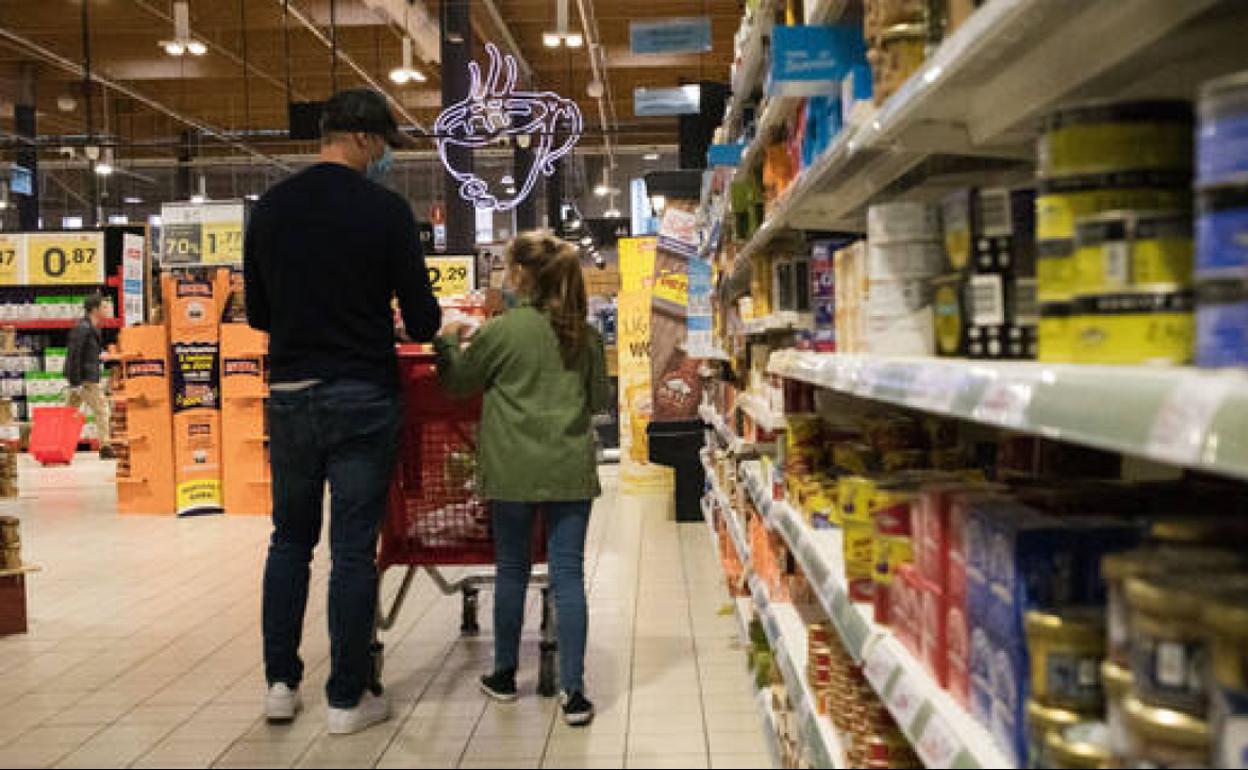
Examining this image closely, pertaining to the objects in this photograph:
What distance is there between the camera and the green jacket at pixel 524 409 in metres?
3.48

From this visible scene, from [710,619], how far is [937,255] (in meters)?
3.42

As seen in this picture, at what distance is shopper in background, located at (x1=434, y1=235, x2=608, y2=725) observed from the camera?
350 centimetres

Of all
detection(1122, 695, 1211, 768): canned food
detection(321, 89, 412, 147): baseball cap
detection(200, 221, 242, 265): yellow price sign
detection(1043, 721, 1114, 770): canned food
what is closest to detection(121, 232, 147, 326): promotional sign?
detection(200, 221, 242, 265): yellow price sign

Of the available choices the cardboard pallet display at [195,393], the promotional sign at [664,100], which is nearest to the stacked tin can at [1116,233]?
the cardboard pallet display at [195,393]

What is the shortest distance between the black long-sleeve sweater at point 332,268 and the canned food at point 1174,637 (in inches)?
106

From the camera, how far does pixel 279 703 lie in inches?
140

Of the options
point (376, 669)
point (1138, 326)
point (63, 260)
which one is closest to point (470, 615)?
point (376, 669)

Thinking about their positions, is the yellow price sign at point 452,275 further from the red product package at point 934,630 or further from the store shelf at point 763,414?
the red product package at point 934,630

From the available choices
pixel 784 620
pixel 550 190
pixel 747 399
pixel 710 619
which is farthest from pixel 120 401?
pixel 550 190

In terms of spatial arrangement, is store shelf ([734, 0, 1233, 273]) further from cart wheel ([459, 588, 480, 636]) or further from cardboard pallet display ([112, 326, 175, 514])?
cardboard pallet display ([112, 326, 175, 514])

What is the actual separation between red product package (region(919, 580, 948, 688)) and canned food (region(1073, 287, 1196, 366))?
571mm

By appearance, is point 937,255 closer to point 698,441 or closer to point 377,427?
point 377,427

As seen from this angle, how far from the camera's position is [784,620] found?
121 inches

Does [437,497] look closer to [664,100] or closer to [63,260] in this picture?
[664,100]
